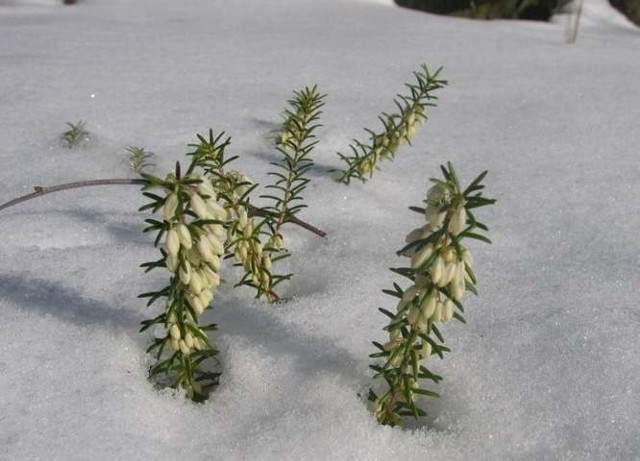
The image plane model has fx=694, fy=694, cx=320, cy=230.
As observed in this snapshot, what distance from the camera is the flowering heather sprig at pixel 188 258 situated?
1460 mm

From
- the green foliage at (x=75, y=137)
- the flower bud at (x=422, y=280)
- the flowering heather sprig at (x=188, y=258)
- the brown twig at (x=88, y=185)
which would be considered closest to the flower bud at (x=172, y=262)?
the flowering heather sprig at (x=188, y=258)

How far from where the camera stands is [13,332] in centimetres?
195

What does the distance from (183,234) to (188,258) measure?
93 mm

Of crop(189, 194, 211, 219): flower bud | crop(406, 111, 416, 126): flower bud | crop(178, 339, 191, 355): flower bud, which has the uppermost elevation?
crop(189, 194, 211, 219): flower bud

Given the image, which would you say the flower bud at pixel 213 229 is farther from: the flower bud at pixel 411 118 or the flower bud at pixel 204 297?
the flower bud at pixel 411 118

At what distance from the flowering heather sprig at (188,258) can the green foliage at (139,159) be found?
1.47 meters

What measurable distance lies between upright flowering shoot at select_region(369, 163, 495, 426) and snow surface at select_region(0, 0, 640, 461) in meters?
0.13

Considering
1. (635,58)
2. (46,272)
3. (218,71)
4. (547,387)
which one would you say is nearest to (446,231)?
(547,387)

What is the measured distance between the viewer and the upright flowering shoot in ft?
4.63

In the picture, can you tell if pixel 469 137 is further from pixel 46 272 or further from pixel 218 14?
pixel 218 14

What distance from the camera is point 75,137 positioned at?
3.31m

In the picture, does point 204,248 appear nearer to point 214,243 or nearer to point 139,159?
point 214,243

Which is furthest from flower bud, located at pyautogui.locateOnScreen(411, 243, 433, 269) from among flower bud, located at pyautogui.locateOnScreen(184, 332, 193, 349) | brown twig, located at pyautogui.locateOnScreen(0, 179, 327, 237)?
brown twig, located at pyautogui.locateOnScreen(0, 179, 327, 237)

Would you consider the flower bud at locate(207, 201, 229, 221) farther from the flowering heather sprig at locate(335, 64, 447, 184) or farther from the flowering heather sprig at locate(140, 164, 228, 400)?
the flowering heather sprig at locate(335, 64, 447, 184)
